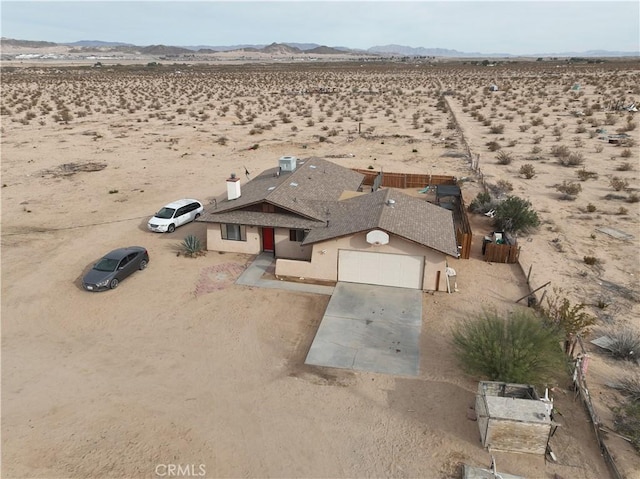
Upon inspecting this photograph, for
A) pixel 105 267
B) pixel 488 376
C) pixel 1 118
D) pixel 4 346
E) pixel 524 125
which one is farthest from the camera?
pixel 1 118

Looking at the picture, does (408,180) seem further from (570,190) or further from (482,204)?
(570,190)

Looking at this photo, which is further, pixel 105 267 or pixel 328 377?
pixel 105 267

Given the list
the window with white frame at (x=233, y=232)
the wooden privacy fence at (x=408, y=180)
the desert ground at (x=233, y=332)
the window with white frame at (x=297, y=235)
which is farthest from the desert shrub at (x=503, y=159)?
the window with white frame at (x=233, y=232)

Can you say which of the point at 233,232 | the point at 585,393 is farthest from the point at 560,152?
the point at 585,393

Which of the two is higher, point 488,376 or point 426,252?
point 426,252

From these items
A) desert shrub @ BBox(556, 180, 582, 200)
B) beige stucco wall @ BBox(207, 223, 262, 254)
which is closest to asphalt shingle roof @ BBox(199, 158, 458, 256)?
beige stucco wall @ BBox(207, 223, 262, 254)

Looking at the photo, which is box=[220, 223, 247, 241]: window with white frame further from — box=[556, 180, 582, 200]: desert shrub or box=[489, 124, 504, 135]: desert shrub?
box=[489, 124, 504, 135]: desert shrub

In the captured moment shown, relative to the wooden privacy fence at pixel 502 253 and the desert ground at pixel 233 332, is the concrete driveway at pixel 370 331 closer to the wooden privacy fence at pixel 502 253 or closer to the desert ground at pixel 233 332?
the desert ground at pixel 233 332

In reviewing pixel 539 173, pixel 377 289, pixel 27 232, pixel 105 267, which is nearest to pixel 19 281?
pixel 105 267

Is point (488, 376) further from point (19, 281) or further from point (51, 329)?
point (19, 281)
